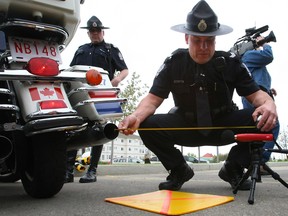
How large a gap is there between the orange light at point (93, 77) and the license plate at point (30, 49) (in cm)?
28

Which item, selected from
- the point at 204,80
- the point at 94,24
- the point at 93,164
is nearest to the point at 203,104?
the point at 204,80

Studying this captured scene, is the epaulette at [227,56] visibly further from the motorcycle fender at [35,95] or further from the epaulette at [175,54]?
the motorcycle fender at [35,95]

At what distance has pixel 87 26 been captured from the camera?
14.2 ft

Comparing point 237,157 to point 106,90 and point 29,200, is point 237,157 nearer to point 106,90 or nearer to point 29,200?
point 106,90

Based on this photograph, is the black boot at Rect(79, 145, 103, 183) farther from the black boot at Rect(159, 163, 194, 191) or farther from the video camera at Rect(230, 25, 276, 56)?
the video camera at Rect(230, 25, 276, 56)

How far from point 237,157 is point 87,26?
2371mm

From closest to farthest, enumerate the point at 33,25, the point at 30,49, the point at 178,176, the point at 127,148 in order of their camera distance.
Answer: the point at 33,25 → the point at 30,49 → the point at 178,176 → the point at 127,148

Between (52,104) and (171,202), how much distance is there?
0.91 metres

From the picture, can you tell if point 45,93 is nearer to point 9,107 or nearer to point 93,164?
point 9,107

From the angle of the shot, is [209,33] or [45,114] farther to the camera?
[209,33]

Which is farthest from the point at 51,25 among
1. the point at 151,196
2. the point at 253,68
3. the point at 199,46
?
the point at 253,68

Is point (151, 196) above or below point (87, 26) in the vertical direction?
below

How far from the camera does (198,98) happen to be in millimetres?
2895

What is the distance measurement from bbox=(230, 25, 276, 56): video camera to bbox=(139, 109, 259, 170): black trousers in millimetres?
1581
